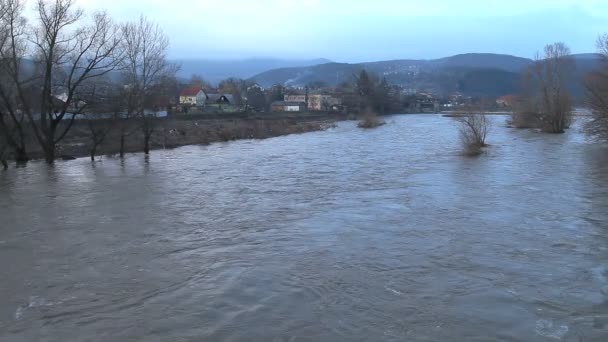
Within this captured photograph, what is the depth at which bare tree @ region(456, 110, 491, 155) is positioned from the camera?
86.7 ft

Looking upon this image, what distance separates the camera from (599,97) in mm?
29266

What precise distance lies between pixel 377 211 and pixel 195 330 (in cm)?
746

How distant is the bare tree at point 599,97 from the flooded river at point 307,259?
12781 millimetres

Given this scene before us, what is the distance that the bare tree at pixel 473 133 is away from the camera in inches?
1040

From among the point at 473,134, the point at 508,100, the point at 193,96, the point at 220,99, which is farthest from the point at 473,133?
the point at 220,99

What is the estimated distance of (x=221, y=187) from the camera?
17094 mm

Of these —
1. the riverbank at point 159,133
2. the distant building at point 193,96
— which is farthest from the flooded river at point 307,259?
the distant building at point 193,96

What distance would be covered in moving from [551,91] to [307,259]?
141ft

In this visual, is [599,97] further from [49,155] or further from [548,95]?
[49,155]

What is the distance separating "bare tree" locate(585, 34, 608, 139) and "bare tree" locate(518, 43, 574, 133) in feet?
36.3

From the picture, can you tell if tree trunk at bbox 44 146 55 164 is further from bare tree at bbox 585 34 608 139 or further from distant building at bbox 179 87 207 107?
distant building at bbox 179 87 207 107

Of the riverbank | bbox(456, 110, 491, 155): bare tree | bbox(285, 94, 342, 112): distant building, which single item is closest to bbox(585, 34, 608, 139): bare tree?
bbox(456, 110, 491, 155): bare tree

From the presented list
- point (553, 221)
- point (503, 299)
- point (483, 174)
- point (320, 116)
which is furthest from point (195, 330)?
point (320, 116)

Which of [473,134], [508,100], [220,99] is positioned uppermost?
[220,99]
